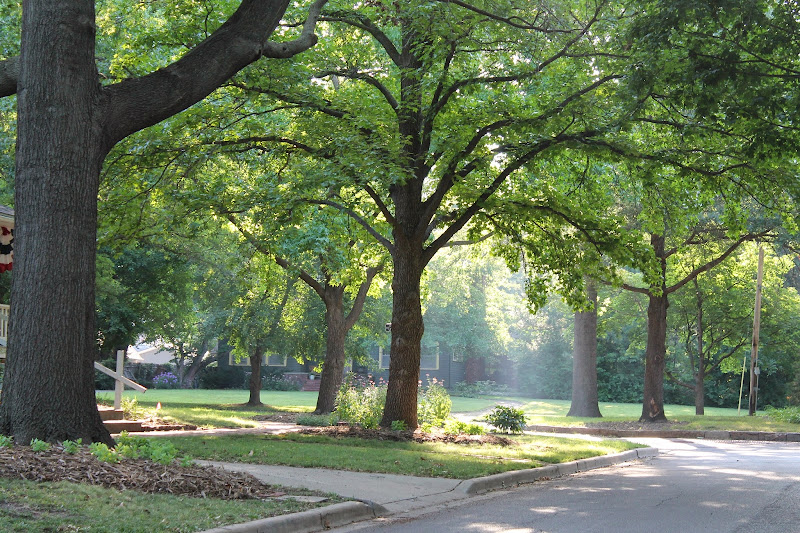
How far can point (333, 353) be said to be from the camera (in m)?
25.5

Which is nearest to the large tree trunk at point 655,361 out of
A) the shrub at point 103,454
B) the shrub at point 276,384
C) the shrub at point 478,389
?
the shrub at point 103,454

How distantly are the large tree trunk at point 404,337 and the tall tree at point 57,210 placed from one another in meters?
7.93

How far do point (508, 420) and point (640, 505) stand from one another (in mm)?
9665

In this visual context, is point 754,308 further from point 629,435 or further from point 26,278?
point 26,278

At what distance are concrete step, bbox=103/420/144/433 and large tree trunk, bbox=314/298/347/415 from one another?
886 centimetres

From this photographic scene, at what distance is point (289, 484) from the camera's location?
9.61 metres

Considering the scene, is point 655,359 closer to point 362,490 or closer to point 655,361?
point 655,361

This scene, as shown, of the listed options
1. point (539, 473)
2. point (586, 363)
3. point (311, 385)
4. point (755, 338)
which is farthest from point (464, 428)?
point (311, 385)

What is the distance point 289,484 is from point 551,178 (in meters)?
11.6

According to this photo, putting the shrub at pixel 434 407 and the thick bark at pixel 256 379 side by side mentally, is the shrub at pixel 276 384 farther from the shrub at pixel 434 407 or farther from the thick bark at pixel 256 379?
the shrub at pixel 434 407

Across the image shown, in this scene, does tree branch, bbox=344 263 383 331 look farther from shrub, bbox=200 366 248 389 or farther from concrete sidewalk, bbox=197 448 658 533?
A: shrub, bbox=200 366 248 389

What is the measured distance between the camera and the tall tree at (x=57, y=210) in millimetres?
8703

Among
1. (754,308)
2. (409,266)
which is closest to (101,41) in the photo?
(409,266)

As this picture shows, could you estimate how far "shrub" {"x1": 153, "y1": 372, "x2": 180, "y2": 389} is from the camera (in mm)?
52156
